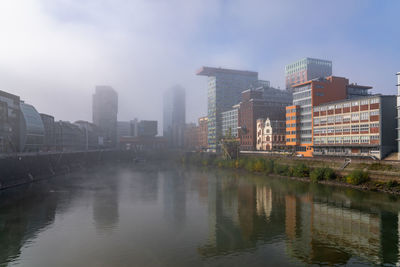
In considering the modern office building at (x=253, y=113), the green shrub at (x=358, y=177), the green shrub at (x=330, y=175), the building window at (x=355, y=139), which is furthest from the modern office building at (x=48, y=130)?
the green shrub at (x=358, y=177)

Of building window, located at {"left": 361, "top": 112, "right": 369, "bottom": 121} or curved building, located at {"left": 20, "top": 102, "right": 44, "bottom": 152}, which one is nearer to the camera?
building window, located at {"left": 361, "top": 112, "right": 369, "bottom": 121}

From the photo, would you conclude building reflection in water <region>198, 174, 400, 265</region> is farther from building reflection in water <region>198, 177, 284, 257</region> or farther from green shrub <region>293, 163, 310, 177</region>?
green shrub <region>293, 163, 310, 177</region>

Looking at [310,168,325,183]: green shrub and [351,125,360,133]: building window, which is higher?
[351,125,360,133]: building window

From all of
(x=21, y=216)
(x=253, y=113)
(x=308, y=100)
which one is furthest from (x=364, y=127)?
(x=21, y=216)

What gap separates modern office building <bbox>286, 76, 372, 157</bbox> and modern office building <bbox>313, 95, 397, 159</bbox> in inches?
180

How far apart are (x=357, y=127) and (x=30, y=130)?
138 m

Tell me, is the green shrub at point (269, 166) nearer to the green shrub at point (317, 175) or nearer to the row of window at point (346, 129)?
the row of window at point (346, 129)

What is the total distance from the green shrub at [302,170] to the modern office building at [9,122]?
10598 centimetres

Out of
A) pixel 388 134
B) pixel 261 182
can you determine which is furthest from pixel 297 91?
pixel 261 182

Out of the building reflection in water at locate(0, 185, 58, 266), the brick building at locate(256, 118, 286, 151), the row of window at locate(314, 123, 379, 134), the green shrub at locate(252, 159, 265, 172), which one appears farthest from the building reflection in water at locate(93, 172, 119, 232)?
the brick building at locate(256, 118, 286, 151)

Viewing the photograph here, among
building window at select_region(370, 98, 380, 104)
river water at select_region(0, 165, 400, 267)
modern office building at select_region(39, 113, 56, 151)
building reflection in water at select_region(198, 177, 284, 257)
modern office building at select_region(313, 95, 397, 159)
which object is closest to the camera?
river water at select_region(0, 165, 400, 267)

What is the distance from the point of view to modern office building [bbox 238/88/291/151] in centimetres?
17400

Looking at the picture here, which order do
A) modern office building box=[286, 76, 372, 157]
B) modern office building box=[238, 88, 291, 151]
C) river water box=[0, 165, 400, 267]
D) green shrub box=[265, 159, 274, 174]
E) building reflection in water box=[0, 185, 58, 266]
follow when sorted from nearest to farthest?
river water box=[0, 165, 400, 267] < building reflection in water box=[0, 185, 58, 266] < green shrub box=[265, 159, 274, 174] < modern office building box=[286, 76, 372, 157] < modern office building box=[238, 88, 291, 151]

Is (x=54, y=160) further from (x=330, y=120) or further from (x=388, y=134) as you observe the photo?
(x=388, y=134)
